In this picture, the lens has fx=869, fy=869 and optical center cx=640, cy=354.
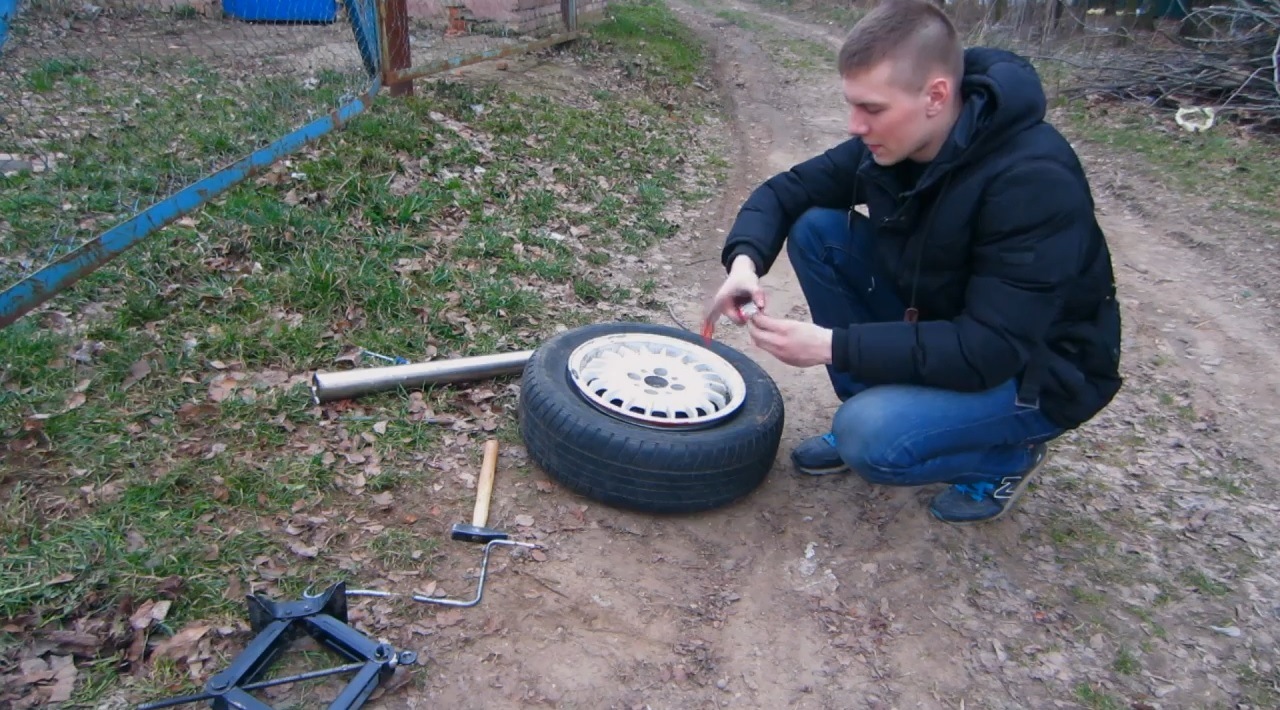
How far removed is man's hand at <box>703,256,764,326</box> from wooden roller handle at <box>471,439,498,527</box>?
88 cm

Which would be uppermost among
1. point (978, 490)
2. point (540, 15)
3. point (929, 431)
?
point (540, 15)

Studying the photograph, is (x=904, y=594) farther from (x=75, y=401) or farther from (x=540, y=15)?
(x=540, y=15)

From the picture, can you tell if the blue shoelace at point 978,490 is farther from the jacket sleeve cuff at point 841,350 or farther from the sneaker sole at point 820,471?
the jacket sleeve cuff at point 841,350

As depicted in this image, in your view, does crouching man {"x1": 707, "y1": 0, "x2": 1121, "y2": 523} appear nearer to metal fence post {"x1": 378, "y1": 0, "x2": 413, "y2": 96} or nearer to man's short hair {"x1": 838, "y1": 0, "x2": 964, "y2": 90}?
man's short hair {"x1": 838, "y1": 0, "x2": 964, "y2": 90}

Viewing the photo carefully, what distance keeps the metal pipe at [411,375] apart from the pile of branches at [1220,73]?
757 cm

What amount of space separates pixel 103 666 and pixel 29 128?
3.86 metres

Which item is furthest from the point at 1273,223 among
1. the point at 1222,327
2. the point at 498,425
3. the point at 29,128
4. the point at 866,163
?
the point at 29,128

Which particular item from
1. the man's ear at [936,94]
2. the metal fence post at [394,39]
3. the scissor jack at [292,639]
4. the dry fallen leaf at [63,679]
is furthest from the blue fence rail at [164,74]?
the man's ear at [936,94]

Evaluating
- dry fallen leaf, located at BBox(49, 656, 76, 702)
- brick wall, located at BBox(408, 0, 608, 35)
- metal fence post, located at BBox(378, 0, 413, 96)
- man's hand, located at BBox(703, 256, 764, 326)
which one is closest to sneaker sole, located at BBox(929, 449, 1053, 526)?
man's hand, located at BBox(703, 256, 764, 326)

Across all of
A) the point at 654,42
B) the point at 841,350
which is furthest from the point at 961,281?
the point at 654,42

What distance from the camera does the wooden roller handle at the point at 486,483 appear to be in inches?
107

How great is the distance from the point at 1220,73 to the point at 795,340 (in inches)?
325

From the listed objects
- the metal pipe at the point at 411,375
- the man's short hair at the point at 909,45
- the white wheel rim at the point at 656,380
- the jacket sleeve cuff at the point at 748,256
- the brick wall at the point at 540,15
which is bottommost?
the metal pipe at the point at 411,375

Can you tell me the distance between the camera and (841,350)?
7.96 feet
